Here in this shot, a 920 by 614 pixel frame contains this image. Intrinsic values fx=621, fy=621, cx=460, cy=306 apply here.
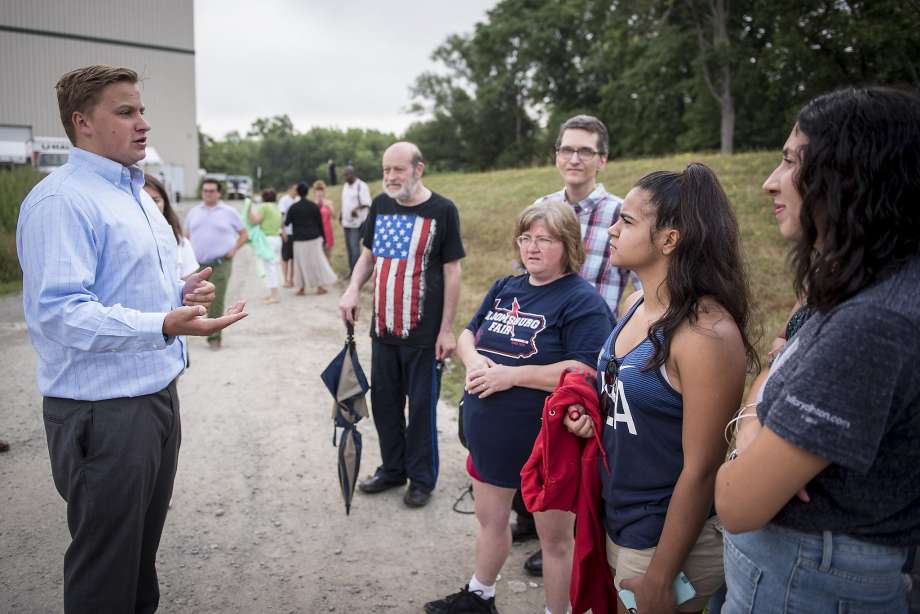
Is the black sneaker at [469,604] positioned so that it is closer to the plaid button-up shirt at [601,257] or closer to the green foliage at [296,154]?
the plaid button-up shirt at [601,257]

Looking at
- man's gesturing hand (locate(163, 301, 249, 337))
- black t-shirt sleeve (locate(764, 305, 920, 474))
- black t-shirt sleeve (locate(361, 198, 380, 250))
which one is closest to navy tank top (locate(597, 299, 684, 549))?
black t-shirt sleeve (locate(764, 305, 920, 474))

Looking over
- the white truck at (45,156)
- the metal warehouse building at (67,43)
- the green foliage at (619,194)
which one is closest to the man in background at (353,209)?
the green foliage at (619,194)

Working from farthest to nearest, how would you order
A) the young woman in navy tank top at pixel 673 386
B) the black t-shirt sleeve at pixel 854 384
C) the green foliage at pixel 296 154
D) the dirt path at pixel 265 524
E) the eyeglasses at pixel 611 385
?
1. the green foliage at pixel 296 154
2. the dirt path at pixel 265 524
3. the eyeglasses at pixel 611 385
4. the young woman in navy tank top at pixel 673 386
5. the black t-shirt sleeve at pixel 854 384

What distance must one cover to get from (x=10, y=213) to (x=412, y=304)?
13.6m

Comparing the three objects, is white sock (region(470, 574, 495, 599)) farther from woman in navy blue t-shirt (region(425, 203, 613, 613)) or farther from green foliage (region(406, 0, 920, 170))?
green foliage (region(406, 0, 920, 170))

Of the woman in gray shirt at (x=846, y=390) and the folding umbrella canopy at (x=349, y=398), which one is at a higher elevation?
the woman in gray shirt at (x=846, y=390)

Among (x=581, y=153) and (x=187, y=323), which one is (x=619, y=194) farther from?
(x=187, y=323)

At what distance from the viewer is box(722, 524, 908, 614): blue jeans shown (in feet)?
4.49

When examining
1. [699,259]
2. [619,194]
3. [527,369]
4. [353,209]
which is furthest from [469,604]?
[619,194]

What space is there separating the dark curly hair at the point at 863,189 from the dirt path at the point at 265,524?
249 centimetres

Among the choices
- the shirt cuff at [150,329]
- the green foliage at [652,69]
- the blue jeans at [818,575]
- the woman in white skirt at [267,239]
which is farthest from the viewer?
the green foliage at [652,69]

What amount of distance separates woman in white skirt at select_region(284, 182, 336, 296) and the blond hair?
29.3 ft

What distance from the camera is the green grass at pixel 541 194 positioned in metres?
8.12

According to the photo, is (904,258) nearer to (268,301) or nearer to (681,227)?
(681,227)
